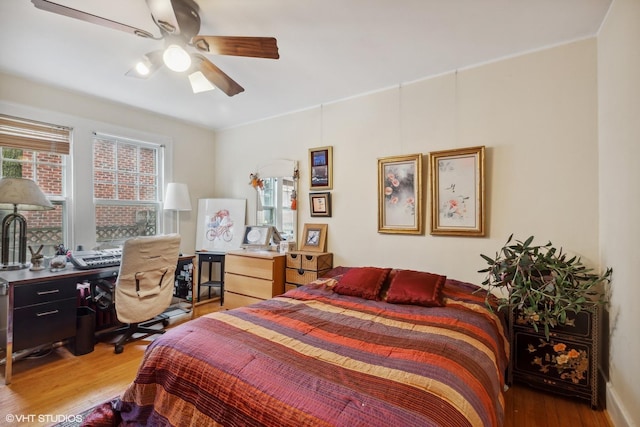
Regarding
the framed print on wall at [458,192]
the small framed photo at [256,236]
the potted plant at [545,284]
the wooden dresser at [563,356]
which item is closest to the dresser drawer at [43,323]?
the small framed photo at [256,236]

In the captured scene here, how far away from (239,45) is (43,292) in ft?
7.90

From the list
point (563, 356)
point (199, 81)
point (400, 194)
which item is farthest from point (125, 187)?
point (563, 356)

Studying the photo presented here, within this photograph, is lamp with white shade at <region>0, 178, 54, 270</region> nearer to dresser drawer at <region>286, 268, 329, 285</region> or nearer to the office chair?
the office chair

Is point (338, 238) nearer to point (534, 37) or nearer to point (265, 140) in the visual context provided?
point (265, 140)

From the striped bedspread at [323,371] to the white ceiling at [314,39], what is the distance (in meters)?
1.91

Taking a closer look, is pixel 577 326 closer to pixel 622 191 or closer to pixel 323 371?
pixel 622 191

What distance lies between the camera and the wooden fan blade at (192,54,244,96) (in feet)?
6.39

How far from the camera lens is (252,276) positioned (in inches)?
127

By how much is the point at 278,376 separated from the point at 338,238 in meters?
2.14

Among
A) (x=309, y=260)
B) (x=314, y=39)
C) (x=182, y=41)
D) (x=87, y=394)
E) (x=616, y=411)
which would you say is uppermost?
(x=314, y=39)

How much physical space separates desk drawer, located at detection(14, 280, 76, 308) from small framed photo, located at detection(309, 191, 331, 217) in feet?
7.56

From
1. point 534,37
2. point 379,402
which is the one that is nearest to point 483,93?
point 534,37

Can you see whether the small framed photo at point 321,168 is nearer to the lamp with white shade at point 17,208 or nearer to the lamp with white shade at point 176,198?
the lamp with white shade at point 176,198

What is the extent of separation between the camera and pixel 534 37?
6.87 feet
